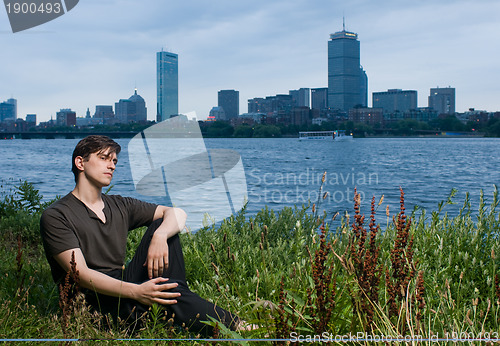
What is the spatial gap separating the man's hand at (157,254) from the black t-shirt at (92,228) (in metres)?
0.45

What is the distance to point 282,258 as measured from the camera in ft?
17.7

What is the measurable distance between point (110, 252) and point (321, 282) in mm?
1904

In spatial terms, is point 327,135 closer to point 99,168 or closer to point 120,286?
point 99,168

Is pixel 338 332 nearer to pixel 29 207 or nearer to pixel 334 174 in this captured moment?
pixel 29 207

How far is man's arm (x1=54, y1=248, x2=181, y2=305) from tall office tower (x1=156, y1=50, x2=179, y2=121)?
11.5 metres

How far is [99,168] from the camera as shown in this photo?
350 centimetres

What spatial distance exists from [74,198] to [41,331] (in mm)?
991

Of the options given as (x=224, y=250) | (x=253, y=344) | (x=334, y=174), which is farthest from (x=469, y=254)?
(x=334, y=174)

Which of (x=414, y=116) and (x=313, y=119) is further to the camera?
(x=414, y=116)

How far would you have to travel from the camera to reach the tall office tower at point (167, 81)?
1671cm

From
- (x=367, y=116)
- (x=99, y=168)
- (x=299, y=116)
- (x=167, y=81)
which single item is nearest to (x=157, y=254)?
(x=99, y=168)

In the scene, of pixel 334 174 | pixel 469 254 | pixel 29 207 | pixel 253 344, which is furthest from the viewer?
pixel 334 174

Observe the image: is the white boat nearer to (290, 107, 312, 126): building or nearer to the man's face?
(290, 107, 312, 126): building

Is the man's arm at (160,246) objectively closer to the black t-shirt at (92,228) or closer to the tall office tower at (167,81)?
the black t-shirt at (92,228)
